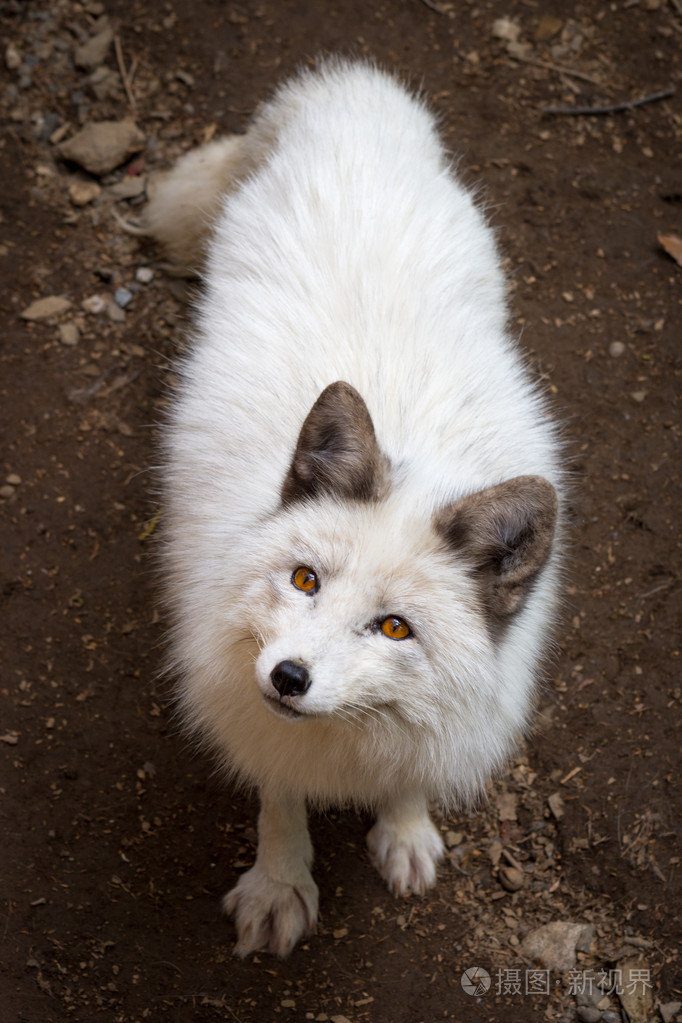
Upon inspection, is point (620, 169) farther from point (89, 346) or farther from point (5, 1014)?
point (5, 1014)

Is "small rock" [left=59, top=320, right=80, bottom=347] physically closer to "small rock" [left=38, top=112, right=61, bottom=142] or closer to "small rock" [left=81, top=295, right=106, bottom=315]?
"small rock" [left=81, top=295, right=106, bottom=315]

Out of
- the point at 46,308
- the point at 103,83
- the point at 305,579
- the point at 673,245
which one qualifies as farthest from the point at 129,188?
the point at 305,579

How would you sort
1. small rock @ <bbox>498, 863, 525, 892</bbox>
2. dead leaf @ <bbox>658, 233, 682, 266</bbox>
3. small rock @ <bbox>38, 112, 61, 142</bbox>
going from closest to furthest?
1. small rock @ <bbox>498, 863, 525, 892</bbox>
2. dead leaf @ <bbox>658, 233, 682, 266</bbox>
3. small rock @ <bbox>38, 112, 61, 142</bbox>

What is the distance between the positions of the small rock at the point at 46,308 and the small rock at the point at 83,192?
62cm

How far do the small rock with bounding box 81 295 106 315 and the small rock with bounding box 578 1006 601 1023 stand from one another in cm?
379

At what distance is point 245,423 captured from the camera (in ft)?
9.33

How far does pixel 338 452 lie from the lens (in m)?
2.35

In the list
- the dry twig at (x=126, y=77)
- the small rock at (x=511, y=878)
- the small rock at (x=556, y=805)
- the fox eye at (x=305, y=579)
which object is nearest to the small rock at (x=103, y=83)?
the dry twig at (x=126, y=77)

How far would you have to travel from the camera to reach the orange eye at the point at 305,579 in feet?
7.41

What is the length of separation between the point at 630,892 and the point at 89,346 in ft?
11.4

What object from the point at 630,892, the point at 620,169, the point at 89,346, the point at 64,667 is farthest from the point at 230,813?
the point at 620,169

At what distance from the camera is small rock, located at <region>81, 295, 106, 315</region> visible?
443 cm

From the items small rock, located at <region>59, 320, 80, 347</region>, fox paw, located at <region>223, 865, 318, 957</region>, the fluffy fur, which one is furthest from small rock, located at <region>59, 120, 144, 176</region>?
fox paw, located at <region>223, 865, 318, 957</region>

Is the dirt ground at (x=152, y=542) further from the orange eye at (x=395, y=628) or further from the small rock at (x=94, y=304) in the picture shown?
the orange eye at (x=395, y=628)
